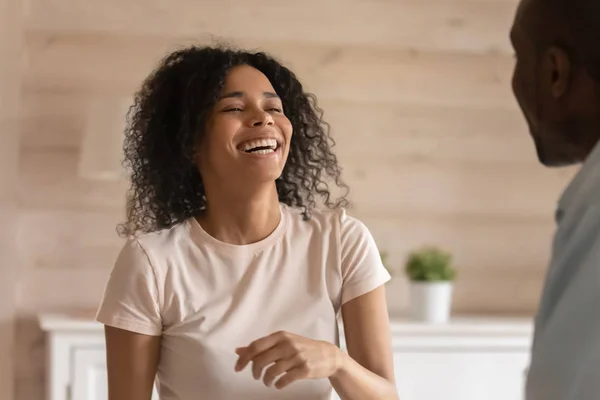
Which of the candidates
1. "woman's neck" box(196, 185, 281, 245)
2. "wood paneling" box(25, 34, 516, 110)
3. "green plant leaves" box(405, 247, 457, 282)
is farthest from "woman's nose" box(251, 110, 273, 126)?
"wood paneling" box(25, 34, 516, 110)

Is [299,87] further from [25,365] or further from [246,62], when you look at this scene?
[25,365]

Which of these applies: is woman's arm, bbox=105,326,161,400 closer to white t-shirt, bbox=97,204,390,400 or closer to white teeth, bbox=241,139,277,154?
white t-shirt, bbox=97,204,390,400

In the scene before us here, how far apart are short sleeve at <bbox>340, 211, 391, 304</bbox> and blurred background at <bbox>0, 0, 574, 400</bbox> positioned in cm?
99

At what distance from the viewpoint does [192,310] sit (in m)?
1.34

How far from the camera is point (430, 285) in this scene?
225cm

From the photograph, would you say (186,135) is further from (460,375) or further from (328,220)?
(460,375)

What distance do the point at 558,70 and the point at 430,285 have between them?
1544 mm

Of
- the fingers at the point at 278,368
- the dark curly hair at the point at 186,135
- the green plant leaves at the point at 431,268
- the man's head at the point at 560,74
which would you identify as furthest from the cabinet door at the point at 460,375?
the man's head at the point at 560,74

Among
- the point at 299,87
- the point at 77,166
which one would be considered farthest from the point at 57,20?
the point at 299,87

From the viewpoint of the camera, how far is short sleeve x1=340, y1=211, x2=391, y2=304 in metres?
1.37

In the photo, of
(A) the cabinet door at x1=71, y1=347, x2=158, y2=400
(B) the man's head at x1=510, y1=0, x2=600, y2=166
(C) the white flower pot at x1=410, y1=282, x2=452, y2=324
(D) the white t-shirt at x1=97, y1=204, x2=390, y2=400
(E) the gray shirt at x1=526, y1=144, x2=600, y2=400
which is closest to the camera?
(E) the gray shirt at x1=526, y1=144, x2=600, y2=400

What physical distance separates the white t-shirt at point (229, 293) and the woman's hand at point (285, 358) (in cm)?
17

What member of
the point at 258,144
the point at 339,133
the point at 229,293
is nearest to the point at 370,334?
the point at 229,293

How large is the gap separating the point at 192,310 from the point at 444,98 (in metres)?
1.49
